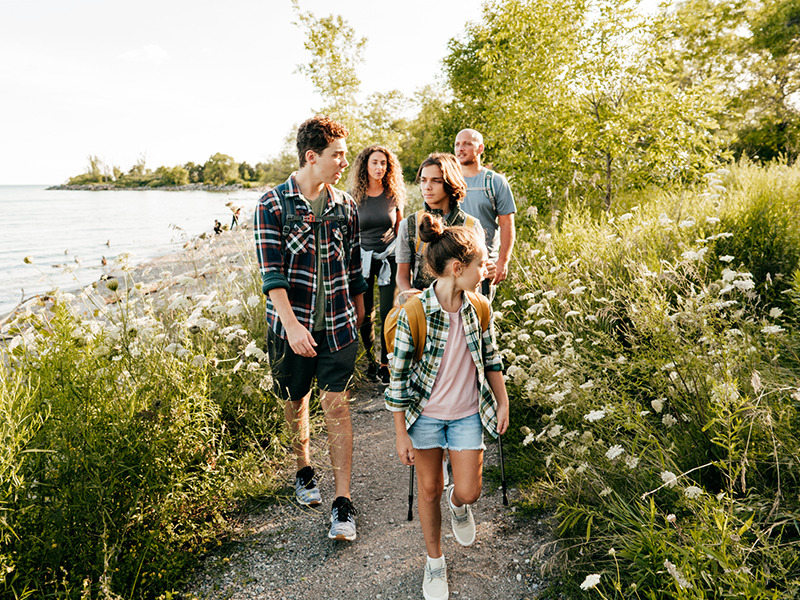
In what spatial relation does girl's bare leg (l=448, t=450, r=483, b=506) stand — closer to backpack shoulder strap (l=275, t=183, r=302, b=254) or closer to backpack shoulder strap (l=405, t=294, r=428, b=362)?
backpack shoulder strap (l=405, t=294, r=428, b=362)

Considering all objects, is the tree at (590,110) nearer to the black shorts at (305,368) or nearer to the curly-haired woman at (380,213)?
the curly-haired woman at (380,213)

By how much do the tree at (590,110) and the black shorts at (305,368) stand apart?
4.84 metres

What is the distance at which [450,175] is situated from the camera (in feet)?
10.9

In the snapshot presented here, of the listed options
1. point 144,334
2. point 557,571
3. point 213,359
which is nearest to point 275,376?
point 213,359

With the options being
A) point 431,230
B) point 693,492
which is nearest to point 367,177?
point 431,230

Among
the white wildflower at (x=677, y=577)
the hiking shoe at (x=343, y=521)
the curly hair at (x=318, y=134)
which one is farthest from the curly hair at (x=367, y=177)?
the white wildflower at (x=677, y=577)

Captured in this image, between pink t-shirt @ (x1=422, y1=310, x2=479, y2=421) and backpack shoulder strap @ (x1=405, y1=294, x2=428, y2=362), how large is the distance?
0.14 metres

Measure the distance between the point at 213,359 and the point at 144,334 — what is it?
0.56m

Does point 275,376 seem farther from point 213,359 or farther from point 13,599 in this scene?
point 13,599

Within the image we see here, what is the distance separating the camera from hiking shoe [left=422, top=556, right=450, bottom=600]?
249 centimetres

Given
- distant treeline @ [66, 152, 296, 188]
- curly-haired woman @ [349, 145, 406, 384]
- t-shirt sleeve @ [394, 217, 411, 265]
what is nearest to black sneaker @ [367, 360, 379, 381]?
curly-haired woman @ [349, 145, 406, 384]

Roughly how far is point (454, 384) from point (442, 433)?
0.89 ft

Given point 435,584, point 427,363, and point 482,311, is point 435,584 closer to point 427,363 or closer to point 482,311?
point 427,363

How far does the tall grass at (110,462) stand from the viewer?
2203 mm
